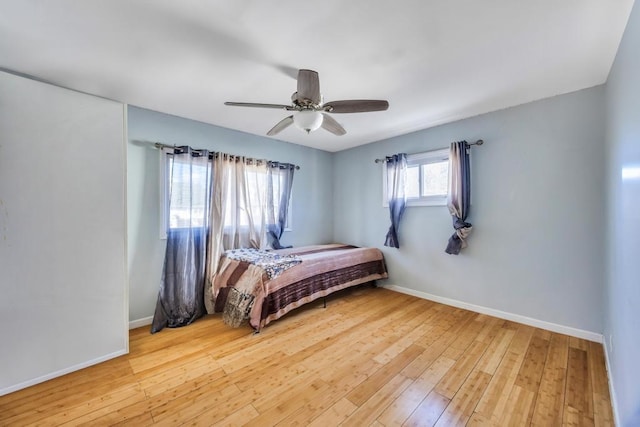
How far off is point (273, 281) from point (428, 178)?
2.49 meters

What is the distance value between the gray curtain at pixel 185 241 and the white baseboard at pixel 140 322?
0.23m

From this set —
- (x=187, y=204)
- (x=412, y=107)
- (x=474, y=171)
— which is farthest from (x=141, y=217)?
(x=474, y=171)

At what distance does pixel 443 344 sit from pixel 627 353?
1.22 metres

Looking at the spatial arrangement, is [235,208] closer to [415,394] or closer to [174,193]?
[174,193]

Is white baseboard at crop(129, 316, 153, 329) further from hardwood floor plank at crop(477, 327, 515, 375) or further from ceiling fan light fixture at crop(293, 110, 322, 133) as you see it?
hardwood floor plank at crop(477, 327, 515, 375)

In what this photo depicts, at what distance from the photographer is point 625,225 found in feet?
4.84

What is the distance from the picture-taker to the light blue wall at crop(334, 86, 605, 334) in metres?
2.37

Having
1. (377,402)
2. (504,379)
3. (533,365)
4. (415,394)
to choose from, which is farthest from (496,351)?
(377,402)

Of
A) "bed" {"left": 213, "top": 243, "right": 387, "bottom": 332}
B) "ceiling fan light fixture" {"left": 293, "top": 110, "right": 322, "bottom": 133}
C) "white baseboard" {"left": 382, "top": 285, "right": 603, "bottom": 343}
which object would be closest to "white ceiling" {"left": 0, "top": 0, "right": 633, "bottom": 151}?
"ceiling fan light fixture" {"left": 293, "top": 110, "right": 322, "bottom": 133}

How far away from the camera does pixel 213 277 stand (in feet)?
10.0

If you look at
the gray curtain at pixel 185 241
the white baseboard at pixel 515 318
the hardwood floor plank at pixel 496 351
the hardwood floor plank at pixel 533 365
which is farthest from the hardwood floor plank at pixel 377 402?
the gray curtain at pixel 185 241

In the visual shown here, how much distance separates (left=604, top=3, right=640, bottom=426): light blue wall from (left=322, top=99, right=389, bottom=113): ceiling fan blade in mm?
1295

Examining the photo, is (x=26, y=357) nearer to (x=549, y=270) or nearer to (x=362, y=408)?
(x=362, y=408)

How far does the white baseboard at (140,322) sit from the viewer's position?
2705 millimetres
